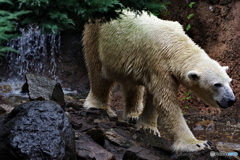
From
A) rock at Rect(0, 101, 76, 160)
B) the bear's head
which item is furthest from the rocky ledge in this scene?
the bear's head

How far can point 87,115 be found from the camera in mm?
6566

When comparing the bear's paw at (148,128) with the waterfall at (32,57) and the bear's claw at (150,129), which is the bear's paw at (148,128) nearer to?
the bear's claw at (150,129)

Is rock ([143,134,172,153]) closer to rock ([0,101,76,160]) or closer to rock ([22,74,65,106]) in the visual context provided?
rock ([0,101,76,160])

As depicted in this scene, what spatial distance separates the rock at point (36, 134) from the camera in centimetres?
359

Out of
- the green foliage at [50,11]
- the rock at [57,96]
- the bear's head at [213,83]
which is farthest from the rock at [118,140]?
the green foliage at [50,11]

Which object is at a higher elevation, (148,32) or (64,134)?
(148,32)

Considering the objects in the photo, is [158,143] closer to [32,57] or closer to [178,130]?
[178,130]

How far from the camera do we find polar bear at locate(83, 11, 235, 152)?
5051mm

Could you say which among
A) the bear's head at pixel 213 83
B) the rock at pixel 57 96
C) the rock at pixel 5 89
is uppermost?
the bear's head at pixel 213 83

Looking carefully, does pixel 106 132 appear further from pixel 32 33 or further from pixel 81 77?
pixel 32 33

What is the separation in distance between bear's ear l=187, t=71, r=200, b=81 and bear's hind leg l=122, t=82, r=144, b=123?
194 centimetres

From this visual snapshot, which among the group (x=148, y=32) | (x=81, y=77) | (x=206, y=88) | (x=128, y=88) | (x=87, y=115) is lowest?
(x=81, y=77)

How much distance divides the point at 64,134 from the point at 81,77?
8.96 m

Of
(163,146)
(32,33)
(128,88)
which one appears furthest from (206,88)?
(32,33)
